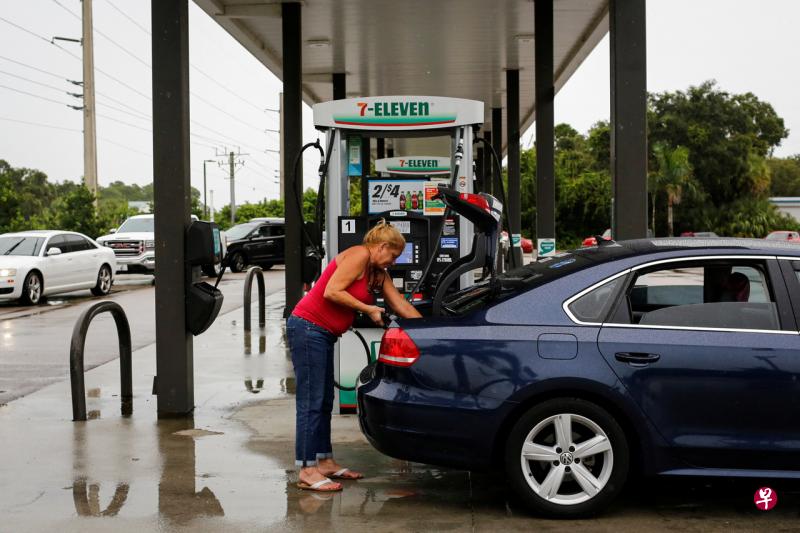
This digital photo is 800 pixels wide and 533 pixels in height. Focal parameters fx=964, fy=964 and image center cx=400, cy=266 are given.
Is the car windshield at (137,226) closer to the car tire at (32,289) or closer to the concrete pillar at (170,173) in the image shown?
the car tire at (32,289)

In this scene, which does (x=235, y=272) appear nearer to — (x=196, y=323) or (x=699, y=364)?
(x=196, y=323)

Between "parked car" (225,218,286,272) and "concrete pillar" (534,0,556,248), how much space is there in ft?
62.1

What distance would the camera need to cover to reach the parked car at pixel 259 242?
35.1 m

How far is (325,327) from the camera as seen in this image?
6.02 metres

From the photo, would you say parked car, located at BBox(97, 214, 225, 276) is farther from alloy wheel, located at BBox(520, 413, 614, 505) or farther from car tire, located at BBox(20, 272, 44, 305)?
alloy wheel, located at BBox(520, 413, 614, 505)

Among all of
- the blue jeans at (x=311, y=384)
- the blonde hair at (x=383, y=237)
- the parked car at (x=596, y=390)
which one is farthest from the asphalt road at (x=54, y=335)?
the parked car at (x=596, y=390)

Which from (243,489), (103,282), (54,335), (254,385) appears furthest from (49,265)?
(243,489)

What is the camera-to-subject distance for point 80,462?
22.0ft

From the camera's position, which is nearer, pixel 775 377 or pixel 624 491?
pixel 775 377

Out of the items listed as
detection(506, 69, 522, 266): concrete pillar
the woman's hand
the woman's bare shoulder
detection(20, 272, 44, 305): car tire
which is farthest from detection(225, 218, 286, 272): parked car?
the woman's hand

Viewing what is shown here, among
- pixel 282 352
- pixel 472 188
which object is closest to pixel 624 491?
pixel 472 188

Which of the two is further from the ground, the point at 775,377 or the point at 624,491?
the point at 775,377

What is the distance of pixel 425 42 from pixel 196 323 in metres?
12.1

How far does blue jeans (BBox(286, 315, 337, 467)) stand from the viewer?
19.7ft
